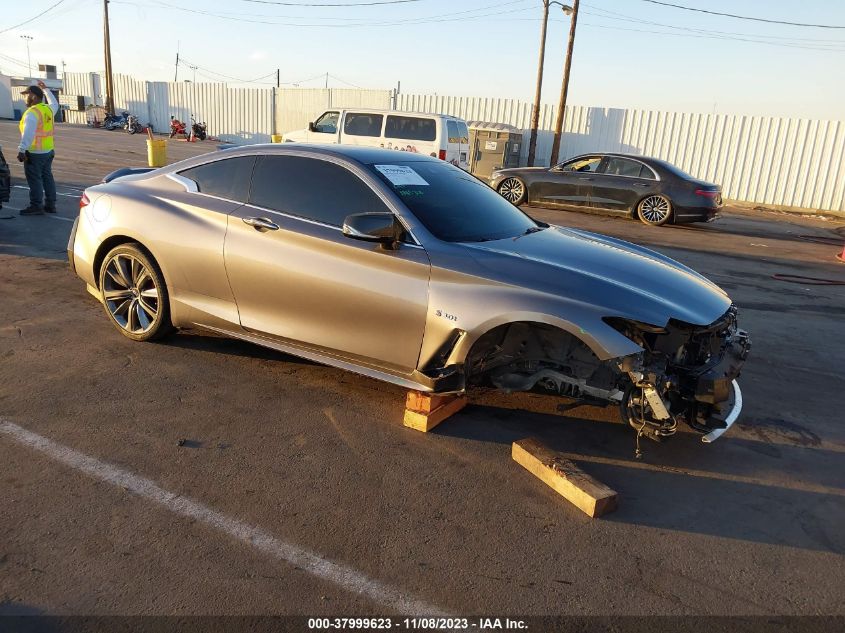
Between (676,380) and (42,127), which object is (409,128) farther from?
(676,380)

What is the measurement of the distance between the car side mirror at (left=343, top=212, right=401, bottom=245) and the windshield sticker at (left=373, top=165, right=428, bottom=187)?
0.45m

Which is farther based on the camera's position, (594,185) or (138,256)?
(594,185)

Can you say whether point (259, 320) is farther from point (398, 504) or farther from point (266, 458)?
point (398, 504)

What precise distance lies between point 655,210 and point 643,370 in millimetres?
12040

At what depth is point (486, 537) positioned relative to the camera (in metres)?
3.02

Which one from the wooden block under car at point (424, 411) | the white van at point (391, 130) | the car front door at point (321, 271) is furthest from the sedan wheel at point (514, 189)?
the wooden block under car at point (424, 411)

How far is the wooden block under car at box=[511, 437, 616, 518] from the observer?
3.23m

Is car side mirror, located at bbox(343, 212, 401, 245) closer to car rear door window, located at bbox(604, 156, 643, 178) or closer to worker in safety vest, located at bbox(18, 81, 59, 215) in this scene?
worker in safety vest, located at bbox(18, 81, 59, 215)

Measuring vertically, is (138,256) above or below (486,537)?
above

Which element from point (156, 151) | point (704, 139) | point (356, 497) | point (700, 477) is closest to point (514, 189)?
point (156, 151)

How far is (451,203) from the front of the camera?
451 cm


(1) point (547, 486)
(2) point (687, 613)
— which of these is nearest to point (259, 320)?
(1) point (547, 486)

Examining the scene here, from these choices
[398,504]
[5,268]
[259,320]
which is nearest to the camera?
[398,504]

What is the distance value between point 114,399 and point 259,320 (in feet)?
3.42
